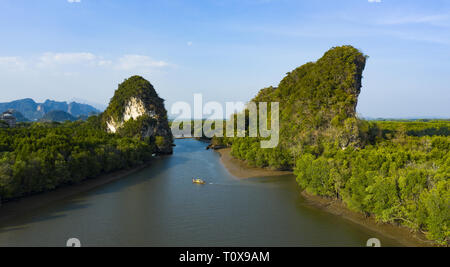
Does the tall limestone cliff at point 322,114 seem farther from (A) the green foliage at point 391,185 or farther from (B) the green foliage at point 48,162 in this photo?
(B) the green foliage at point 48,162

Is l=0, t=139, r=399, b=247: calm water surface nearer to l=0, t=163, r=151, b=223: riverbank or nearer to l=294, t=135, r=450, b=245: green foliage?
l=0, t=163, r=151, b=223: riverbank

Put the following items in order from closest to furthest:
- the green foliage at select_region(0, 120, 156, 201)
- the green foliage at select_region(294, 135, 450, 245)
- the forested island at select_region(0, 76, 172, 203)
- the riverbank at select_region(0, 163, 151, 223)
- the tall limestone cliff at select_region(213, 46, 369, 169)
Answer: the green foliage at select_region(294, 135, 450, 245) < the riverbank at select_region(0, 163, 151, 223) < the green foliage at select_region(0, 120, 156, 201) < the forested island at select_region(0, 76, 172, 203) < the tall limestone cliff at select_region(213, 46, 369, 169)

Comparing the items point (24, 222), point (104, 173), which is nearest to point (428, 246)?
point (24, 222)

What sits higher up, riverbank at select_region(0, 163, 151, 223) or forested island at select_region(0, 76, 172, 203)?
forested island at select_region(0, 76, 172, 203)

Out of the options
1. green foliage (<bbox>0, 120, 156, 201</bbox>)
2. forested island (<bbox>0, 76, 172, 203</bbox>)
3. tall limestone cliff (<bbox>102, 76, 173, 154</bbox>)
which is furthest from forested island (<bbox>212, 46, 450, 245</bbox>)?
tall limestone cliff (<bbox>102, 76, 173, 154</bbox>)

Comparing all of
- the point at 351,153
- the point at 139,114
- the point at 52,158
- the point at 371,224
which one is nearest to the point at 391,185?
the point at 371,224

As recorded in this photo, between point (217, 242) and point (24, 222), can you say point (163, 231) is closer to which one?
point (217, 242)

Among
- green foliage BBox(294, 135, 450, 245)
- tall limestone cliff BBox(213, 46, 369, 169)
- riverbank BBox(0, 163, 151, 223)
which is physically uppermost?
tall limestone cliff BBox(213, 46, 369, 169)

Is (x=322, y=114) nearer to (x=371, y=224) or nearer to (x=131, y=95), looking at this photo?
(x=371, y=224)

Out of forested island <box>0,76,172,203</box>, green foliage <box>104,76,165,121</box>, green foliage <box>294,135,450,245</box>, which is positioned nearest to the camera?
green foliage <box>294,135,450,245</box>
